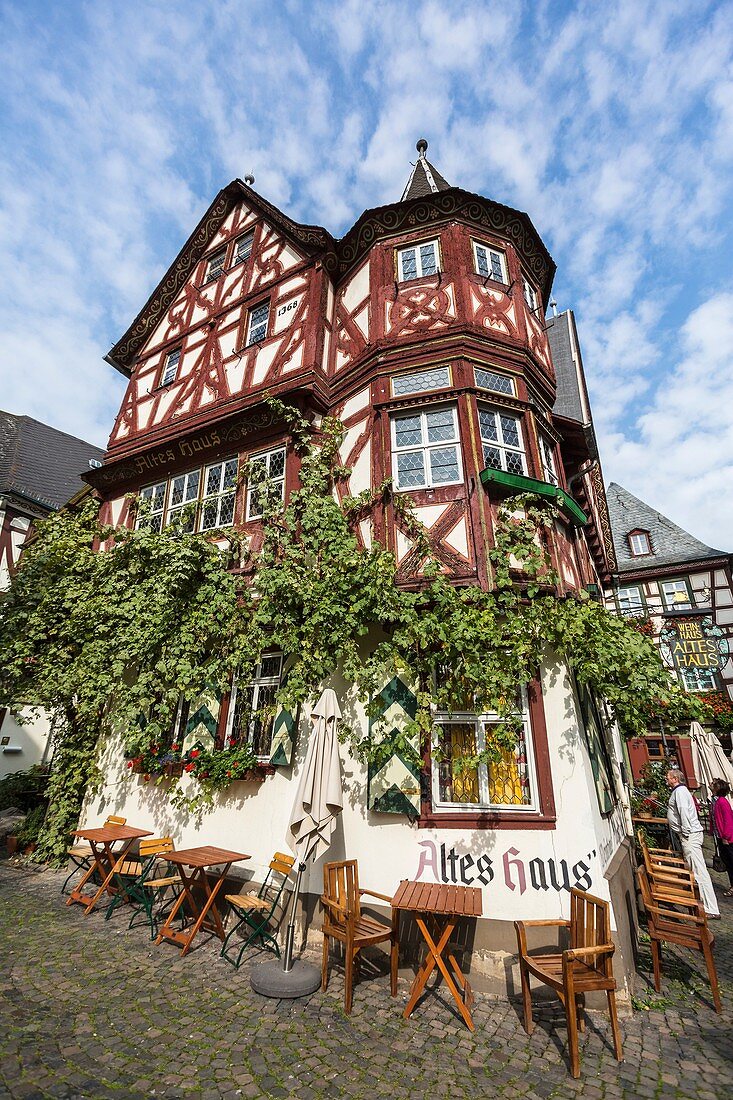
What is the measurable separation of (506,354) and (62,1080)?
9428 millimetres

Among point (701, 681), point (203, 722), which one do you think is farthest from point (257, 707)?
point (701, 681)

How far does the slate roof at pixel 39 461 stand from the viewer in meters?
18.3

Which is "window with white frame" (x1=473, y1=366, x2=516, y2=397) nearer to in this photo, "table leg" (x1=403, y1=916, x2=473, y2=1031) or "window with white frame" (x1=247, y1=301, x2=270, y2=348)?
"window with white frame" (x1=247, y1=301, x2=270, y2=348)

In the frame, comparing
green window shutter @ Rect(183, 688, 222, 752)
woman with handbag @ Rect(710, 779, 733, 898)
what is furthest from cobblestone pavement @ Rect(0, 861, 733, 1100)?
woman with handbag @ Rect(710, 779, 733, 898)

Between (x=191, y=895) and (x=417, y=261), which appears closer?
(x=191, y=895)

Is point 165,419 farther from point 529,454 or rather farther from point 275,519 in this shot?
point 529,454

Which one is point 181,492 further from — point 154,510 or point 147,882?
point 147,882

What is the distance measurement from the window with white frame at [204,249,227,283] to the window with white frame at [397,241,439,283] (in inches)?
216

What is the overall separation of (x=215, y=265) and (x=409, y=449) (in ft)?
28.8

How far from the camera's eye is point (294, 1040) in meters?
4.34

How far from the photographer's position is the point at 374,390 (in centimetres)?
853

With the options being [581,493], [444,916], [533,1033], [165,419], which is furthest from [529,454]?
[165,419]

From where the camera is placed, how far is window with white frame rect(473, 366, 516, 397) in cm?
816

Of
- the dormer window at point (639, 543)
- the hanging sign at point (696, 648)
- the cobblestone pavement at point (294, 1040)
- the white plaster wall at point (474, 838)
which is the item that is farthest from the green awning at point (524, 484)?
the dormer window at point (639, 543)
